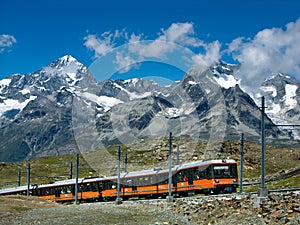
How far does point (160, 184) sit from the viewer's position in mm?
51875

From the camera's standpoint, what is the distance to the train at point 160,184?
153 feet

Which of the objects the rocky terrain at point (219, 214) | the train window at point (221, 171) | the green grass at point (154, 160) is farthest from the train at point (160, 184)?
the green grass at point (154, 160)

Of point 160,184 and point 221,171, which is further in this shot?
point 160,184

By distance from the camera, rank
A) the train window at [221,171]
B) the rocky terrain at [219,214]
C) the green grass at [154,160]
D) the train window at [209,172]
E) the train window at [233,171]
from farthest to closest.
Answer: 1. the green grass at [154,160]
2. the train window at [233,171]
3. the train window at [221,171]
4. the train window at [209,172]
5. the rocky terrain at [219,214]

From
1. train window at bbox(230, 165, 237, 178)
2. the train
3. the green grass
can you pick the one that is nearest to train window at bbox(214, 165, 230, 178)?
the train

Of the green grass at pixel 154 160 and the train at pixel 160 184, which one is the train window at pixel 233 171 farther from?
the green grass at pixel 154 160

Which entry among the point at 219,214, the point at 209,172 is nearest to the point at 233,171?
the point at 209,172

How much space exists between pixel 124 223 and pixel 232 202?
22.2 ft

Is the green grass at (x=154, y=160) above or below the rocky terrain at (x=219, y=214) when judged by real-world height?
above

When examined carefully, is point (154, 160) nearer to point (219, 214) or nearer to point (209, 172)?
point (209, 172)

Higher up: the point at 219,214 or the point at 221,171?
the point at 221,171

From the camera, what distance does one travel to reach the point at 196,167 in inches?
1873

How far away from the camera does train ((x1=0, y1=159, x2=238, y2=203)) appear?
153 feet

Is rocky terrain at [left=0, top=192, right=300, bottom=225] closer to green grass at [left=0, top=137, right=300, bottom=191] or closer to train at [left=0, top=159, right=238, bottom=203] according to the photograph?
train at [left=0, top=159, right=238, bottom=203]
